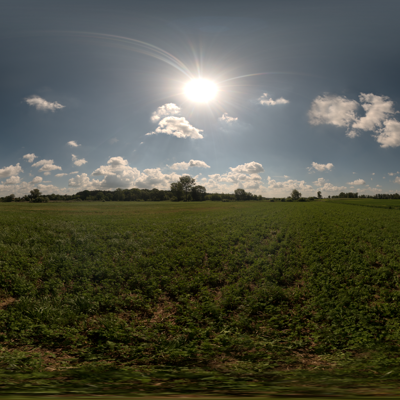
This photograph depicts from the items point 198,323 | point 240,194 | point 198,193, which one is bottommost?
point 198,323

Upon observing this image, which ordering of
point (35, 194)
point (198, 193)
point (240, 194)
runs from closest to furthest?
point (35, 194) < point (198, 193) < point (240, 194)

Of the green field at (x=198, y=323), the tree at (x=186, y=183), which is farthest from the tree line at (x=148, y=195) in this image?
the green field at (x=198, y=323)

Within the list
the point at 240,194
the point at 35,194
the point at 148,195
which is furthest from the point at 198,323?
the point at 240,194

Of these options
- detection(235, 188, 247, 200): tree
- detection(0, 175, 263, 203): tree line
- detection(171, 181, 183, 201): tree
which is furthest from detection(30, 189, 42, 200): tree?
detection(235, 188, 247, 200): tree

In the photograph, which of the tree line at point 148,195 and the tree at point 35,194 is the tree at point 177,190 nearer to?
the tree line at point 148,195

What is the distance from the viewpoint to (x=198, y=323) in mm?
7273

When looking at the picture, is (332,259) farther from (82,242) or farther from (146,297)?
(82,242)

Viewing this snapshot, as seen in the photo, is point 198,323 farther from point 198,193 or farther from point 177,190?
point 198,193

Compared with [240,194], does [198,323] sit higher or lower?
lower

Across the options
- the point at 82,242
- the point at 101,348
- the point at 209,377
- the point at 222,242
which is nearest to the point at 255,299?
the point at 209,377

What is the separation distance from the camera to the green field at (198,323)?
15.6ft

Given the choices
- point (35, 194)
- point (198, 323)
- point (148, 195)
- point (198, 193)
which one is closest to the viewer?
point (198, 323)

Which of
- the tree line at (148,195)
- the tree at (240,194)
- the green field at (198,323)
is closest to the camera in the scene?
the green field at (198,323)

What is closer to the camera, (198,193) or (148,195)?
(148,195)
